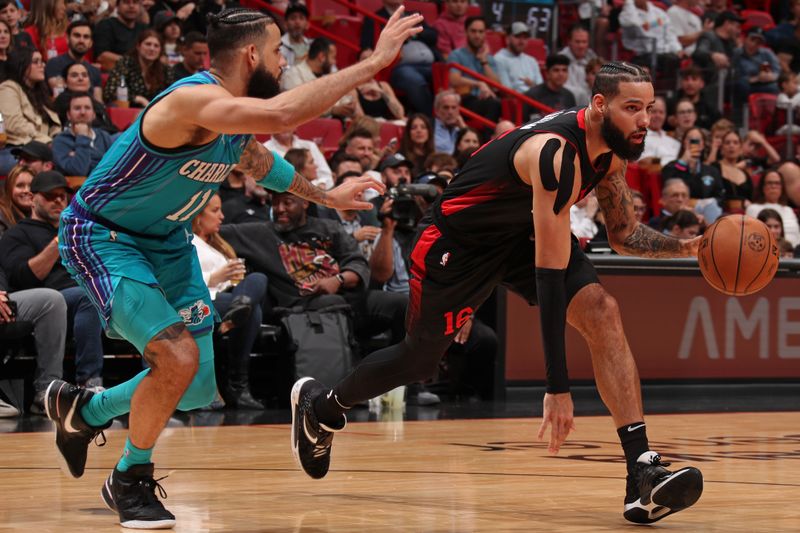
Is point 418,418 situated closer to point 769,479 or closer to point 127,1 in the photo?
point 769,479

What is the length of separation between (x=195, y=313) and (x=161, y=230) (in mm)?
375

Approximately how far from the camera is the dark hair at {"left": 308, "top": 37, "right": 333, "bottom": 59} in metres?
13.7

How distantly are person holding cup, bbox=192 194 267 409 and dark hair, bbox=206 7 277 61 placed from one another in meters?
4.28

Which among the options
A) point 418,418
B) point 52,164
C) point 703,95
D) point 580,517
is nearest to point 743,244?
point 580,517

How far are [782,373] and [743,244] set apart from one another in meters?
6.70

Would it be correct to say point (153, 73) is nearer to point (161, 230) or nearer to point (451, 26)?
point (451, 26)

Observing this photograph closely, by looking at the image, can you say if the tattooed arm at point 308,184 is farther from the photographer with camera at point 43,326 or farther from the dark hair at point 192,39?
the dark hair at point 192,39

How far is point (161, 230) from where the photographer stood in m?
4.92

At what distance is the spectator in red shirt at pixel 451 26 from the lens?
16734 mm

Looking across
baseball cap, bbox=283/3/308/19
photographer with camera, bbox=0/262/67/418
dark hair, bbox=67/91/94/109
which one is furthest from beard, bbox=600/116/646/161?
baseball cap, bbox=283/3/308/19

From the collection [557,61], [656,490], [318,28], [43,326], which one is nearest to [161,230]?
[656,490]

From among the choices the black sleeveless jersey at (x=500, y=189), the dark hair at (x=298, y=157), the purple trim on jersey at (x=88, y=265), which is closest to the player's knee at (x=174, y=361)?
the purple trim on jersey at (x=88, y=265)

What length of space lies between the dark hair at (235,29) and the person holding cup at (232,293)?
428 centimetres

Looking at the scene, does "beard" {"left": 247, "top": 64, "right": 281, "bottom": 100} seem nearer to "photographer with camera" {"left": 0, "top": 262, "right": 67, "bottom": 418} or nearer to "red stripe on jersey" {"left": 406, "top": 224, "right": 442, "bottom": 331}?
"red stripe on jersey" {"left": 406, "top": 224, "right": 442, "bottom": 331}
